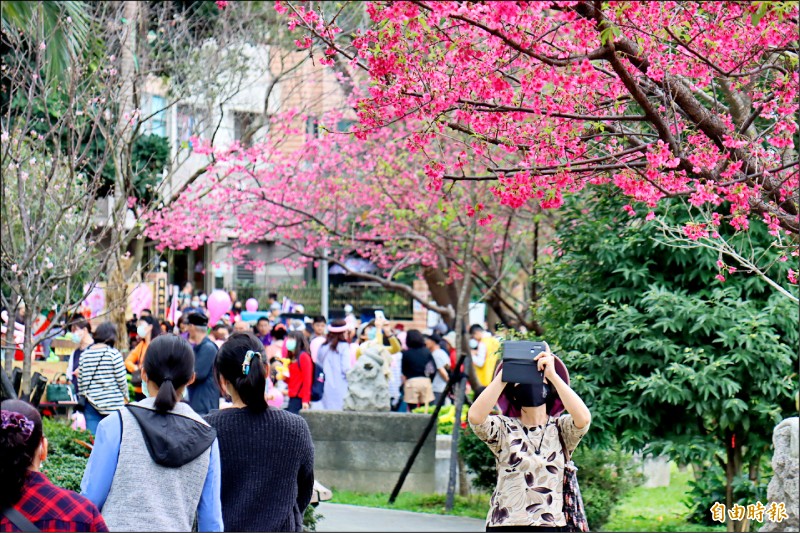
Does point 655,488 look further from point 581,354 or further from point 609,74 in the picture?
point 609,74

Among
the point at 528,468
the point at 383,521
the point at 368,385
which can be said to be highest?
the point at 528,468

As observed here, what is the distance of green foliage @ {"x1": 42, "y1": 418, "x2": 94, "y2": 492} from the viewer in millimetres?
8125

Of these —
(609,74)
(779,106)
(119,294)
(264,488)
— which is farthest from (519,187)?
(119,294)

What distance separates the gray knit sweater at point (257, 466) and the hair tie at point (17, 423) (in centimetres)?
121

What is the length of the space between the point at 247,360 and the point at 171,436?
2.02 ft

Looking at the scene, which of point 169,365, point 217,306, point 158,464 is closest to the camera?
point 158,464

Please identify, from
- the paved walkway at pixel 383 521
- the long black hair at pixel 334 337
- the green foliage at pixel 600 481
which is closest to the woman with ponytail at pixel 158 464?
the paved walkway at pixel 383 521

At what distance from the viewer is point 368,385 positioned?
42.9 feet

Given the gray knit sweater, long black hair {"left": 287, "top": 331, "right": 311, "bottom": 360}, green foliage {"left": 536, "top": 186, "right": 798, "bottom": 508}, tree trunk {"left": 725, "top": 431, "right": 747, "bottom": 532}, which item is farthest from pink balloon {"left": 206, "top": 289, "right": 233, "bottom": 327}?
the gray knit sweater

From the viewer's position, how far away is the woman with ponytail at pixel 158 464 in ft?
13.4

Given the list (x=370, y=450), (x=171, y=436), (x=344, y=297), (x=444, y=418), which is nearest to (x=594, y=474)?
(x=370, y=450)

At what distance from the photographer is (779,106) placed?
6238mm

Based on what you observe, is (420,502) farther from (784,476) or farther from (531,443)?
(531,443)

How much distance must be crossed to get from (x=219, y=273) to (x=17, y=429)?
29.1 m
